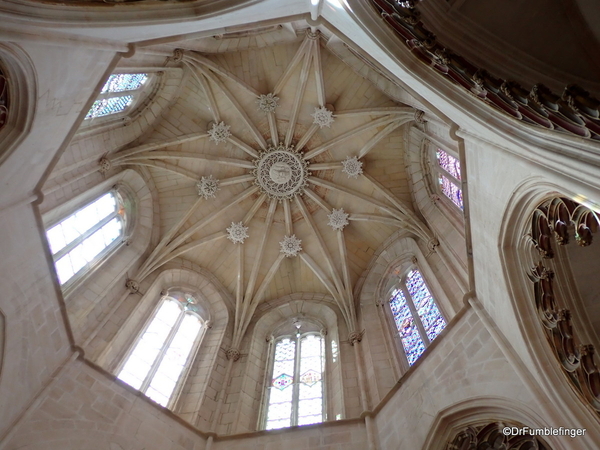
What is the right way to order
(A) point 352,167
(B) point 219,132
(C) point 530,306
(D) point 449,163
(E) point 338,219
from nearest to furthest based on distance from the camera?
(C) point 530,306 < (D) point 449,163 < (B) point 219,132 < (A) point 352,167 < (E) point 338,219

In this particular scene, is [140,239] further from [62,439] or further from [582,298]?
[582,298]

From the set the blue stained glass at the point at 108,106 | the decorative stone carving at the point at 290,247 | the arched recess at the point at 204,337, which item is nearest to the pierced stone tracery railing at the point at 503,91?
the blue stained glass at the point at 108,106

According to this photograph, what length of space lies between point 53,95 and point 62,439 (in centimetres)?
449

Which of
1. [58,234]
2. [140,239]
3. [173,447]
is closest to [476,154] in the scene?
[173,447]

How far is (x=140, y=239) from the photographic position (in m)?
11.3

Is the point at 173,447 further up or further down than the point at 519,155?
further down

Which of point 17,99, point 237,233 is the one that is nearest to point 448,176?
point 237,233

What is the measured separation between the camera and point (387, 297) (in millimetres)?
11031

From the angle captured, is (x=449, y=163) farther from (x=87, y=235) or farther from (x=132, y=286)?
(x=87, y=235)

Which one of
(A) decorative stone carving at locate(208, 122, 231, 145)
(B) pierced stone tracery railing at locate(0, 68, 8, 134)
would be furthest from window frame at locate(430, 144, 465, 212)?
(B) pierced stone tracery railing at locate(0, 68, 8, 134)

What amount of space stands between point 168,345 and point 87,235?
2.82m

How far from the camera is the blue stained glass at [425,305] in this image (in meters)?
8.56

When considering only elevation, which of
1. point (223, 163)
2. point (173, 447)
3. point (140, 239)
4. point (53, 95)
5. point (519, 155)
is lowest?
point (173, 447)

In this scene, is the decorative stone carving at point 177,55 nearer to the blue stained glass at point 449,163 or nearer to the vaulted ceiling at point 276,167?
the vaulted ceiling at point 276,167
